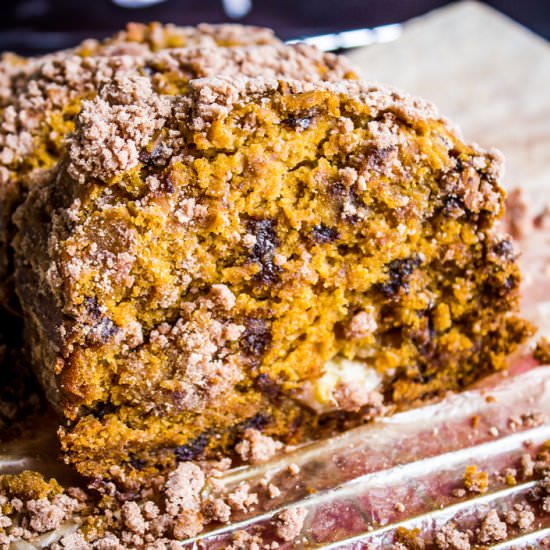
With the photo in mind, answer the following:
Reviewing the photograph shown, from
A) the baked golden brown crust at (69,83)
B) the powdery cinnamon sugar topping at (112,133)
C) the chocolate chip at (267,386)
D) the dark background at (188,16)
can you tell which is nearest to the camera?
the powdery cinnamon sugar topping at (112,133)

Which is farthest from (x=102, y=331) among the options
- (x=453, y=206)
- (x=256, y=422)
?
(x=453, y=206)

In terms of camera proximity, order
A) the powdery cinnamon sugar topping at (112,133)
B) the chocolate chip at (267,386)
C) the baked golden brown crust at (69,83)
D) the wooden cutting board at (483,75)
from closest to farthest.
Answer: the powdery cinnamon sugar topping at (112,133) → the chocolate chip at (267,386) → the baked golden brown crust at (69,83) → the wooden cutting board at (483,75)

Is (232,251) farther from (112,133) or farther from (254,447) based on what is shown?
(254,447)

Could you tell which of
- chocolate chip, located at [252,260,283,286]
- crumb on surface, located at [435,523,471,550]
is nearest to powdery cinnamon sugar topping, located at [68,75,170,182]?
chocolate chip, located at [252,260,283,286]

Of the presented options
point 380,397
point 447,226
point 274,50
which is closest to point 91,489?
point 380,397

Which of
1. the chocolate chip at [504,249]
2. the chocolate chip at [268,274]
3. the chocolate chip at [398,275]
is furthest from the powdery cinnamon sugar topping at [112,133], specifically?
the chocolate chip at [504,249]

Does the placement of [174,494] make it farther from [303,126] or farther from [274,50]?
[274,50]

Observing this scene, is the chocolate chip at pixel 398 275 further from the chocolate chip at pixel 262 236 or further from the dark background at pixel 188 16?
the dark background at pixel 188 16
